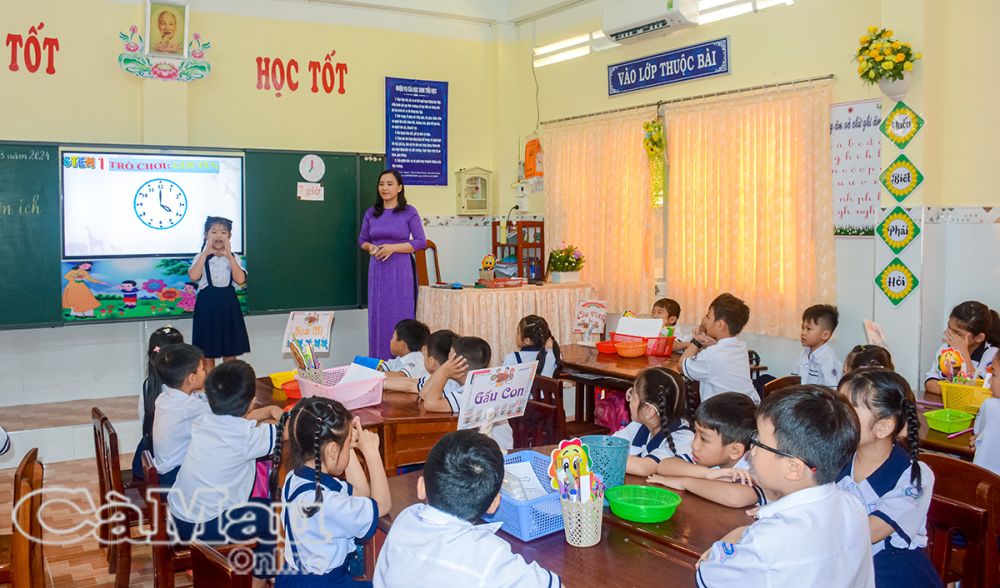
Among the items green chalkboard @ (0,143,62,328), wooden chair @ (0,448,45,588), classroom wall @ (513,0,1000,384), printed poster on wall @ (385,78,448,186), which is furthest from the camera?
printed poster on wall @ (385,78,448,186)

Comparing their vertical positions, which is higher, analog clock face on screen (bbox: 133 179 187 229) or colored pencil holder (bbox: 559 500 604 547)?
analog clock face on screen (bbox: 133 179 187 229)

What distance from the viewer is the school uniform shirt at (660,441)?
2.76 metres

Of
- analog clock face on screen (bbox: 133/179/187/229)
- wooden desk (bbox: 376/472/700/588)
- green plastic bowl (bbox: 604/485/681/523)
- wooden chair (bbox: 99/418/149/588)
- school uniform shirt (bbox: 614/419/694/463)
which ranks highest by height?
analog clock face on screen (bbox: 133/179/187/229)

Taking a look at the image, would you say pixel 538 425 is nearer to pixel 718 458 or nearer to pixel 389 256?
pixel 718 458

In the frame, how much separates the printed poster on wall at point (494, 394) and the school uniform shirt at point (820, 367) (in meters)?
1.85

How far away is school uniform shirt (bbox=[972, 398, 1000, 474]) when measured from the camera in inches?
113

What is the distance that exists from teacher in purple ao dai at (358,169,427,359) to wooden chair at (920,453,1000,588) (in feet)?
15.0

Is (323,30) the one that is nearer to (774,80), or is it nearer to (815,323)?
(774,80)

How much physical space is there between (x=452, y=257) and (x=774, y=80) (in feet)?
11.2

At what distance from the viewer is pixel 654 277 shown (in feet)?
22.7

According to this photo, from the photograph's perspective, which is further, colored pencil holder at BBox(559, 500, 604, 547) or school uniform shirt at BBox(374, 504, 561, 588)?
colored pencil holder at BBox(559, 500, 604, 547)

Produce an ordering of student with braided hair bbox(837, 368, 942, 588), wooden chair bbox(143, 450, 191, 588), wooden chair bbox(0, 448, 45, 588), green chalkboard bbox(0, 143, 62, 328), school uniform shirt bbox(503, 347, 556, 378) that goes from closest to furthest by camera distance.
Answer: student with braided hair bbox(837, 368, 942, 588) < wooden chair bbox(0, 448, 45, 588) < wooden chair bbox(143, 450, 191, 588) < school uniform shirt bbox(503, 347, 556, 378) < green chalkboard bbox(0, 143, 62, 328)

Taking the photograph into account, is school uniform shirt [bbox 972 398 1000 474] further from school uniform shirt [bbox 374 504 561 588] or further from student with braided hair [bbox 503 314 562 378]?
student with braided hair [bbox 503 314 562 378]

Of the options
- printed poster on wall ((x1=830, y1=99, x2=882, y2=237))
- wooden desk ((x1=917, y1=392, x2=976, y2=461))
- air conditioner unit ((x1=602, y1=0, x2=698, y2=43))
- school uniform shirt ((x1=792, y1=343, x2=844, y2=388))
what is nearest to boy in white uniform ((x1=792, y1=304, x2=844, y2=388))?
school uniform shirt ((x1=792, y1=343, x2=844, y2=388))
